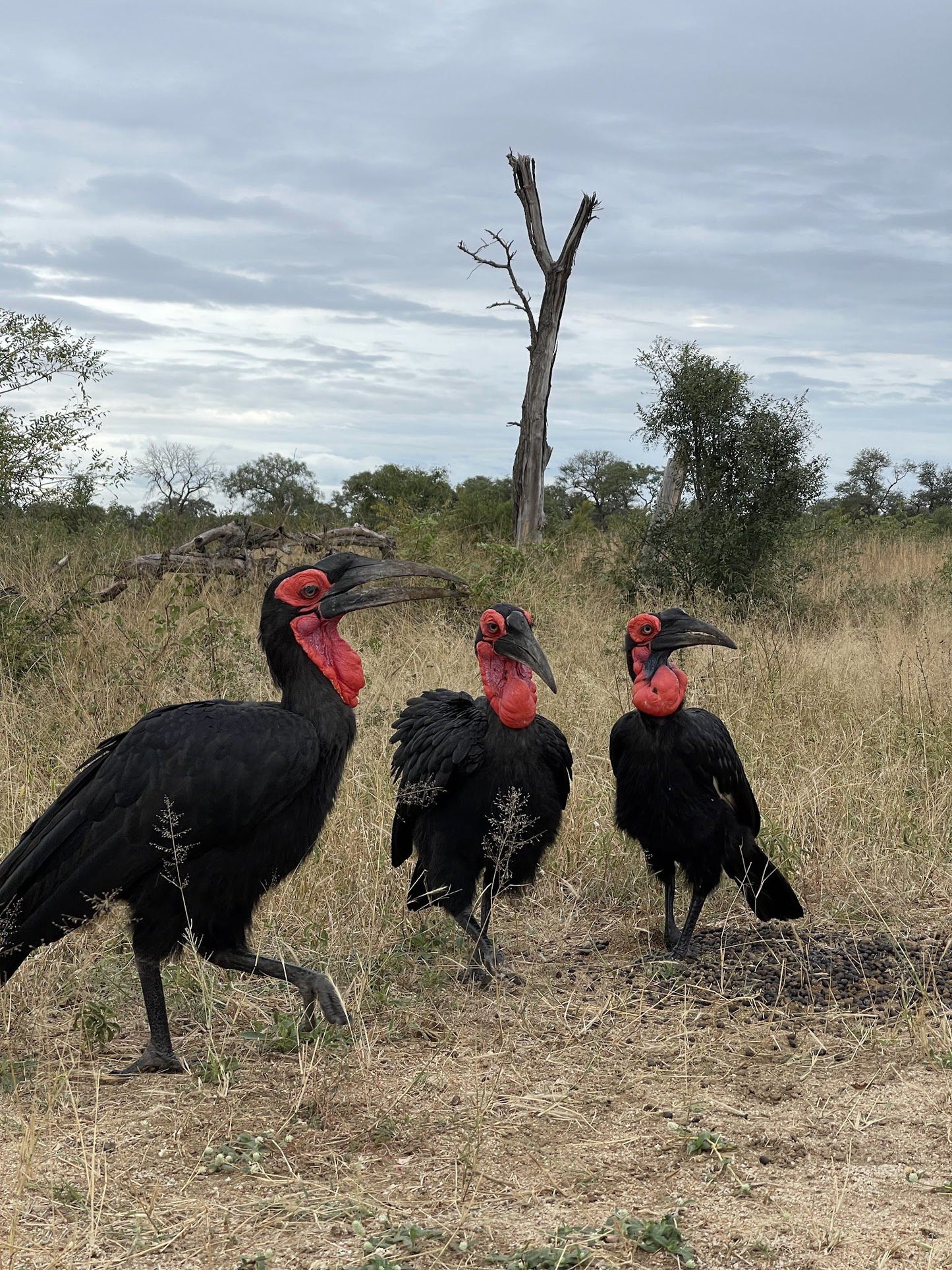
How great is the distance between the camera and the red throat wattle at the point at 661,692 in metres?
4.52

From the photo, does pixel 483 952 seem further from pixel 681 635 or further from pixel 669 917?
pixel 681 635

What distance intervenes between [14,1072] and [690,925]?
Answer: 2.56 metres

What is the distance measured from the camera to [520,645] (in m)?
4.30

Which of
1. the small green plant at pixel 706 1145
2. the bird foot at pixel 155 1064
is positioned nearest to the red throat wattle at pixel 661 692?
the small green plant at pixel 706 1145

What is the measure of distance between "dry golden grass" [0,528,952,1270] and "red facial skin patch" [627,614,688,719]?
990 millimetres

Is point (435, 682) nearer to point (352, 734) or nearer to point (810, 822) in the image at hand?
point (810, 822)

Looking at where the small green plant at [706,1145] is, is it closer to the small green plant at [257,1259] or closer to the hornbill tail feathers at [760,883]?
the small green plant at [257,1259]

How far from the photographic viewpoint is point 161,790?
3.33m

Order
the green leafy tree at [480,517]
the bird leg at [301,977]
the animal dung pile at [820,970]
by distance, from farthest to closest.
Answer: the green leafy tree at [480,517]
the animal dung pile at [820,970]
the bird leg at [301,977]

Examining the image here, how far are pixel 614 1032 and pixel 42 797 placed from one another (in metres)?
3.04

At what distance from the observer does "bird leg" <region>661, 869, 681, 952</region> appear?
4637mm

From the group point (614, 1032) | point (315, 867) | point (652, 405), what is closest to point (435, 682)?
point (315, 867)

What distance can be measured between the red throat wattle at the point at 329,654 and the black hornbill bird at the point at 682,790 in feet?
4.49

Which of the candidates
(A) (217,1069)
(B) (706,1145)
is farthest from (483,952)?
(B) (706,1145)
